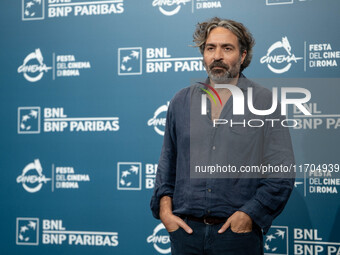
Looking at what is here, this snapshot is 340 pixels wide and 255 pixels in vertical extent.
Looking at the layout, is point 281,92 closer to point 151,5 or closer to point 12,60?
point 151,5

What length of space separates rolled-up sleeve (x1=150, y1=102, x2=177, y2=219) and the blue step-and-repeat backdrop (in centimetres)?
93

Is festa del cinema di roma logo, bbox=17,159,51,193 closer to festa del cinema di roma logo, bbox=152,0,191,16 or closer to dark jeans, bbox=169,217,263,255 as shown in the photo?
festa del cinema di roma logo, bbox=152,0,191,16

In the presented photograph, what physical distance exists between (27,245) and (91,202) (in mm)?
665

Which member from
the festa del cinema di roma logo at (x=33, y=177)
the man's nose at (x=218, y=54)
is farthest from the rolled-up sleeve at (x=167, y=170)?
the festa del cinema di roma logo at (x=33, y=177)

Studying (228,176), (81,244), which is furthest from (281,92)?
(81,244)

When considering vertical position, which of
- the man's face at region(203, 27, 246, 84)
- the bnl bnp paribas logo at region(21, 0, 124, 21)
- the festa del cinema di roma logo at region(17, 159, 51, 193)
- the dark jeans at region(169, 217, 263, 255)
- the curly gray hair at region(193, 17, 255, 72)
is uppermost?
the bnl bnp paribas logo at region(21, 0, 124, 21)

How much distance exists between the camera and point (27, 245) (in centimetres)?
370

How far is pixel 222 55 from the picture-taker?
239 centimetres

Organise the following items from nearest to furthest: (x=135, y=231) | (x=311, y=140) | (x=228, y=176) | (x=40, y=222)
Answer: (x=228, y=176)
(x=311, y=140)
(x=135, y=231)
(x=40, y=222)

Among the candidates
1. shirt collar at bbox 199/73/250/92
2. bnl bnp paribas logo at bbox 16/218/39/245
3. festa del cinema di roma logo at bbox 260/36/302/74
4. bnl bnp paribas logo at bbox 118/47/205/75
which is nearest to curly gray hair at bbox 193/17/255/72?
shirt collar at bbox 199/73/250/92

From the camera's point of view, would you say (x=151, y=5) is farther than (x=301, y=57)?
Yes

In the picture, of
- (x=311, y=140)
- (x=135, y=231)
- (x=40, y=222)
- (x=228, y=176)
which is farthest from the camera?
(x=40, y=222)

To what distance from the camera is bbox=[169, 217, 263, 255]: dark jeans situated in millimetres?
2148

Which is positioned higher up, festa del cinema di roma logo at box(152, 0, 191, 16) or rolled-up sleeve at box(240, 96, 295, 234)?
festa del cinema di roma logo at box(152, 0, 191, 16)
